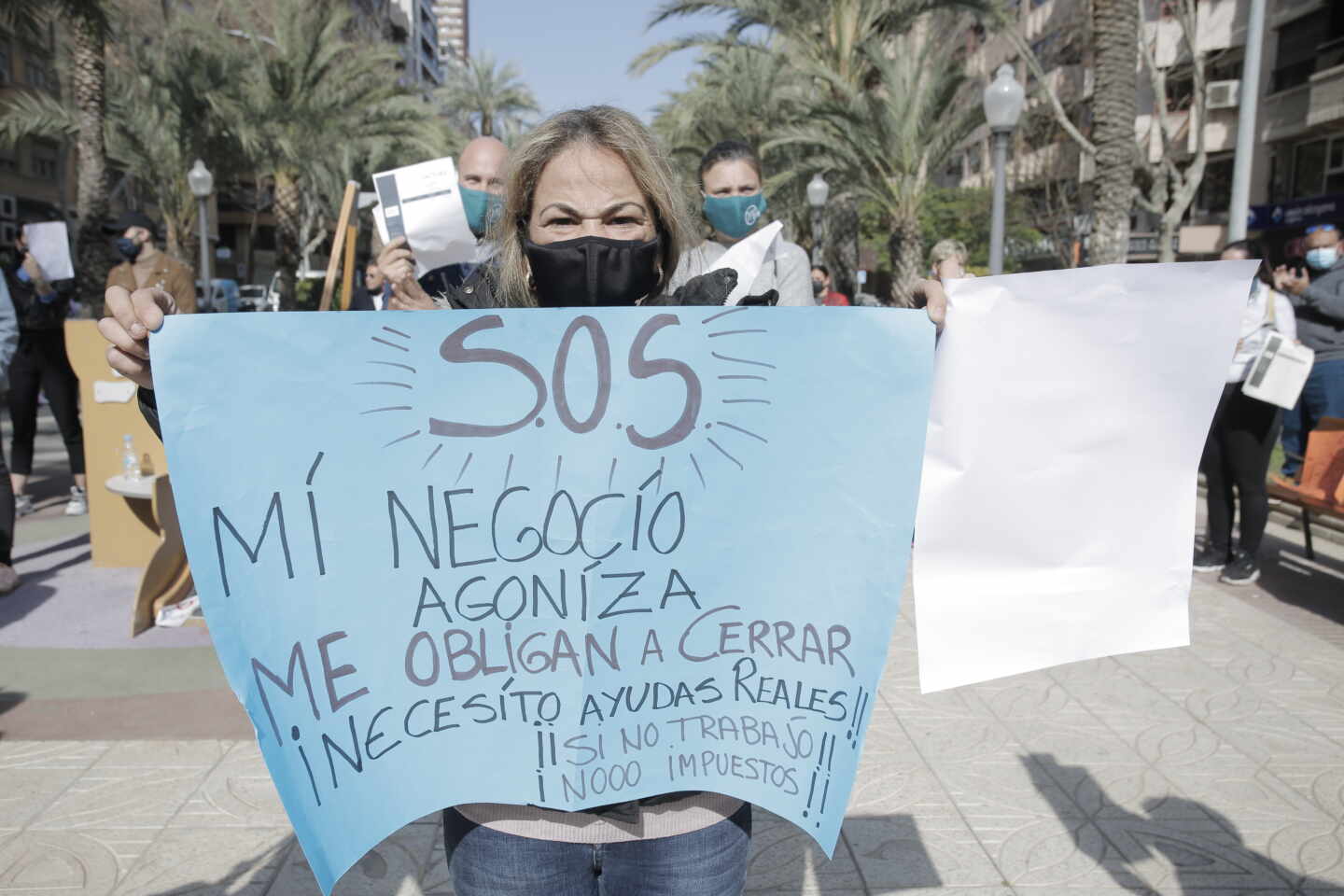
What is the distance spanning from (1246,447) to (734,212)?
3.76 m

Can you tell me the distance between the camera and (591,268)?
1571 millimetres

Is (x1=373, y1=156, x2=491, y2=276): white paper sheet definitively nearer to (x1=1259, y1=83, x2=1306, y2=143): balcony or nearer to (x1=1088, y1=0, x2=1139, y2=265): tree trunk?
(x1=1088, y1=0, x2=1139, y2=265): tree trunk

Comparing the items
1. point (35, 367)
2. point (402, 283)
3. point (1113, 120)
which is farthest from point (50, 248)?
point (1113, 120)

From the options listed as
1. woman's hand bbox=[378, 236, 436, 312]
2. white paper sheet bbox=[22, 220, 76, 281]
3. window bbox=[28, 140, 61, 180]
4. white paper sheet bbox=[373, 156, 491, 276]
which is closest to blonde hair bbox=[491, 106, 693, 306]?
woman's hand bbox=[378, 236, 436, 312]

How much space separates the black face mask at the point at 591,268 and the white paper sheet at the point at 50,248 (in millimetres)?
6474

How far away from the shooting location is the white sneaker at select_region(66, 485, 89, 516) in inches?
285

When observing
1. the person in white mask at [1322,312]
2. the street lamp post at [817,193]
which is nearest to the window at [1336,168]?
the street lamp post at [817,193]

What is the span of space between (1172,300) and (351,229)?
10.0ft

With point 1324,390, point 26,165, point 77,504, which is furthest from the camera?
point 26,165

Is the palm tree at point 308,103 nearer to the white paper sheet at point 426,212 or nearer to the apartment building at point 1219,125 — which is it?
the apartment building at point 1219,125

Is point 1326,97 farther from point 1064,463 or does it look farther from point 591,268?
point 591,268

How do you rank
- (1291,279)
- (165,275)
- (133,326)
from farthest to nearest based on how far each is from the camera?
(1291,279) → (165,275) → (133,326)

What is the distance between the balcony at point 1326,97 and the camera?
71.7ft

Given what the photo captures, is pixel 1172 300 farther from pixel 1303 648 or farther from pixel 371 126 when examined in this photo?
pixel 371 126
